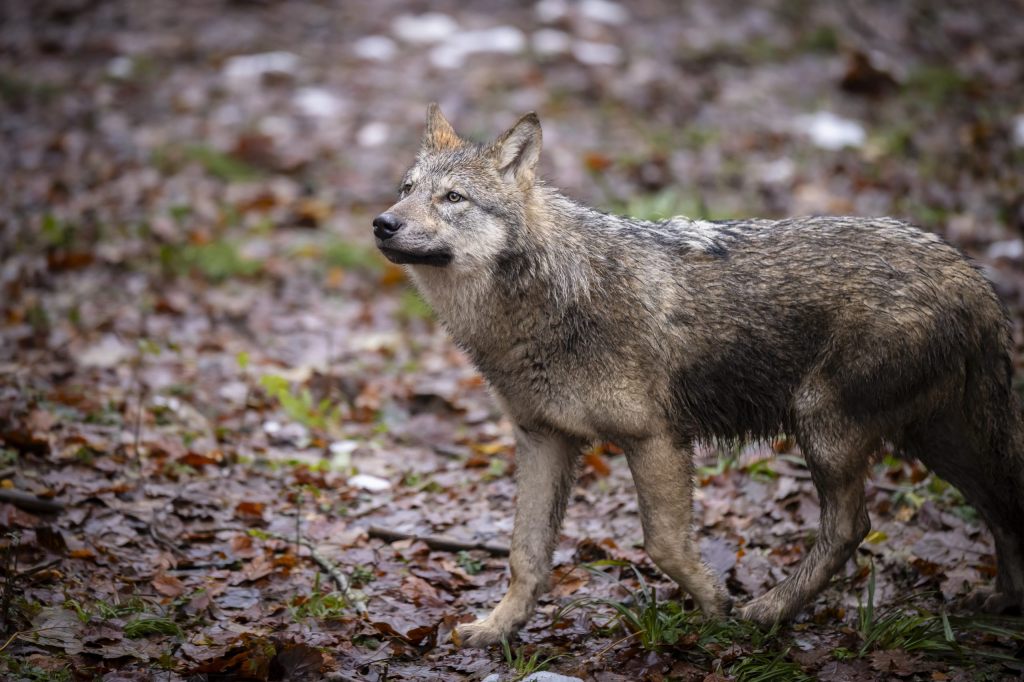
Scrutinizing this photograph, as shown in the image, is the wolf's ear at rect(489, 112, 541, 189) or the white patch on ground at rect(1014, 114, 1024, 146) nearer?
the wolf's ear at rect(489, 112, 541, 189)

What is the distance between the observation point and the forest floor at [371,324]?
18.3 ft

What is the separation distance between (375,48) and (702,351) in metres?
12.3

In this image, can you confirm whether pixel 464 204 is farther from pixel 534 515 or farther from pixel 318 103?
pixel 318 103

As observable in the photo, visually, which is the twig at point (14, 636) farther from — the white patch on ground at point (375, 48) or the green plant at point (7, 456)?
the white patch on ground at point (375, 48)

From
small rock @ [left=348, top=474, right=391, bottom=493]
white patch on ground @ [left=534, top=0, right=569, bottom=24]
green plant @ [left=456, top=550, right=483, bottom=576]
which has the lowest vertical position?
green plant @ [left=456, top=550, right=483, bottom=576]

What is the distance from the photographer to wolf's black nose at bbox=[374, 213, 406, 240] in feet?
17.7

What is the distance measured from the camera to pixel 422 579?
6.39 meters

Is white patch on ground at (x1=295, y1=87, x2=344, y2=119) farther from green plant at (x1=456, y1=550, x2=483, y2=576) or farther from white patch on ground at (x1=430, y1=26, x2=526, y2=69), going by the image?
green plant at (x1=456, y1=550, x2=483, y2=576)

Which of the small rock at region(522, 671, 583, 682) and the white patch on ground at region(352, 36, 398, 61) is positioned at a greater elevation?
the white patch on ground at region(352, 36, 398, 61)

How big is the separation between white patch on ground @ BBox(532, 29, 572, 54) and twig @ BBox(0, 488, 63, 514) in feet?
37.8

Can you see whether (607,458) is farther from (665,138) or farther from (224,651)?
(665,138)

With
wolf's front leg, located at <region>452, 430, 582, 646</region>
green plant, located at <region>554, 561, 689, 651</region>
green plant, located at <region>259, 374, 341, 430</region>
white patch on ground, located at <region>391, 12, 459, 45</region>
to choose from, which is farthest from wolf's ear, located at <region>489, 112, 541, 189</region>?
white patch on ground, located at <region>391, 12, 459, 45</region>

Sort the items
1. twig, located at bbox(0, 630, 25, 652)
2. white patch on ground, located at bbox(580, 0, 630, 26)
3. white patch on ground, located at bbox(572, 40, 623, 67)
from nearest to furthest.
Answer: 1. twig, located at bbox(0, 630, 25, 652)
2. white patch on ground, located at bbox(572, 40, 623, 67)
3. white patch on ground, located at bbox(580, 0, 630, 26)

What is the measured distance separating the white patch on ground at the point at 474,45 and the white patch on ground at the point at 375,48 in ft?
2.38
